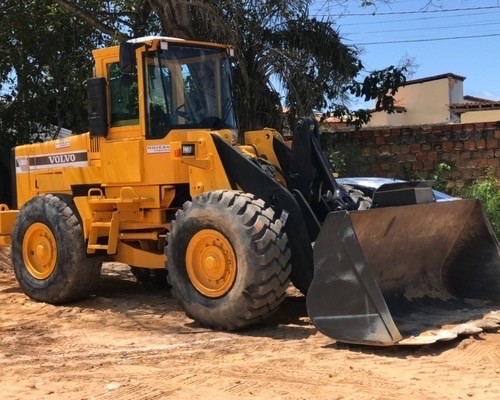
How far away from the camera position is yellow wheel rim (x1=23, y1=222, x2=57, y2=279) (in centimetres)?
838

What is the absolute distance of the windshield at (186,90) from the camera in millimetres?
7418

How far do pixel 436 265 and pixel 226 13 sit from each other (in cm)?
650

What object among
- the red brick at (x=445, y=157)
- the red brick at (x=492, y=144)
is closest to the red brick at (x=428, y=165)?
the red brick at (x=445, y=157)

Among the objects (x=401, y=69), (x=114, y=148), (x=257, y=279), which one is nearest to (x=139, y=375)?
(x=257, y=279)

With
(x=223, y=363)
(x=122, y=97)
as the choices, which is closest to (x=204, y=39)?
(x=122, y=97)

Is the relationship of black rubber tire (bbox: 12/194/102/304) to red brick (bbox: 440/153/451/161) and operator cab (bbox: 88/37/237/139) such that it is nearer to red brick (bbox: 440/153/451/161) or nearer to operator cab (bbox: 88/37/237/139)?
operator cab (bbox: 88/37/237/139)

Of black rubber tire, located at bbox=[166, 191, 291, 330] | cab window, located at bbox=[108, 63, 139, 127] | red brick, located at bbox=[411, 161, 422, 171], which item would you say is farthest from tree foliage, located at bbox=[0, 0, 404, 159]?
black rubber tire, located at bbox=[166, 191, 291, 330]

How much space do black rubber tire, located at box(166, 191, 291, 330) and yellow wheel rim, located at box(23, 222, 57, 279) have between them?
90.5 inches

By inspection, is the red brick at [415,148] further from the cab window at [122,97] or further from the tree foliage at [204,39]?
the cab window at [122,97]

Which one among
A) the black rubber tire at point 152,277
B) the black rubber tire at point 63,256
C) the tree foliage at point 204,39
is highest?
the tree foliage at point 204,39

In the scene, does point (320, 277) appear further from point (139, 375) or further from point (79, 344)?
point (79, 344)

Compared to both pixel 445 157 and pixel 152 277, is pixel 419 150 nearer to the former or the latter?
pixel 445 157

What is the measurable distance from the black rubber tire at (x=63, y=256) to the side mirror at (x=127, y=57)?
1851mm

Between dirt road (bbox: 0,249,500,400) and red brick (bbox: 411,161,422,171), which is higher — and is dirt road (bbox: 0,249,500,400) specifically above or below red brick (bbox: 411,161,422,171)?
below
